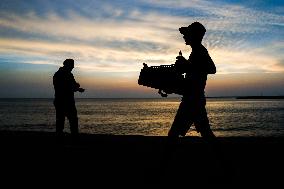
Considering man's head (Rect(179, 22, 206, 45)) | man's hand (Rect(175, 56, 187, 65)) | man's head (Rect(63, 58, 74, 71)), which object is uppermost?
man's head (Rect(179, 22, 206, 45))

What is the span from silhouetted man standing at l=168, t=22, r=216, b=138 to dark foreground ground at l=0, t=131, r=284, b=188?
26 centimetres

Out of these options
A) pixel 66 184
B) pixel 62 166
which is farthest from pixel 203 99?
pixel 62 166

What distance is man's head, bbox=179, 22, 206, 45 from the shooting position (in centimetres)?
526

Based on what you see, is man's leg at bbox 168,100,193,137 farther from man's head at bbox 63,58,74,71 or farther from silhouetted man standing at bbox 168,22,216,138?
man's head at bbox 63,58,74,71

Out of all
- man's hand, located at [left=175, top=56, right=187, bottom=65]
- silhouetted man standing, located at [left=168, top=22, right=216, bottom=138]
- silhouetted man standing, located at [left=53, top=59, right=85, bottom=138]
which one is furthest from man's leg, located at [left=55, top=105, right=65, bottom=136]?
man's hand, located at [left=175, top=56, right=187, bottom=65]

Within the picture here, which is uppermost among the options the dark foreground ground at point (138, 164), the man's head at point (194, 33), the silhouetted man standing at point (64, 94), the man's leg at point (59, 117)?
the man's head at point (194, 33)

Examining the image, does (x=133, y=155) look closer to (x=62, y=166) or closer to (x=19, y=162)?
(x=62, y=166)

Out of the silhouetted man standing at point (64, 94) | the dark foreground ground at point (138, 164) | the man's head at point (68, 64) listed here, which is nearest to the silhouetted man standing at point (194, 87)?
the dark foreground ground at point (138, 164)

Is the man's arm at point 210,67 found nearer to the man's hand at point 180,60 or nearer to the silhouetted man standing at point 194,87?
the silhouetted man standing at point 194,87

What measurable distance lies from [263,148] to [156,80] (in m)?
4.17

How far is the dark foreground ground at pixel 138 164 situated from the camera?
17.1 feet

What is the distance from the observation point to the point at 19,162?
688cm

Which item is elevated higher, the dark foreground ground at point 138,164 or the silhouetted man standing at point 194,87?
the silhouetted man standing at point 194,87

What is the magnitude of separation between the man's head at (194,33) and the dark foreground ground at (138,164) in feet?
4.77
